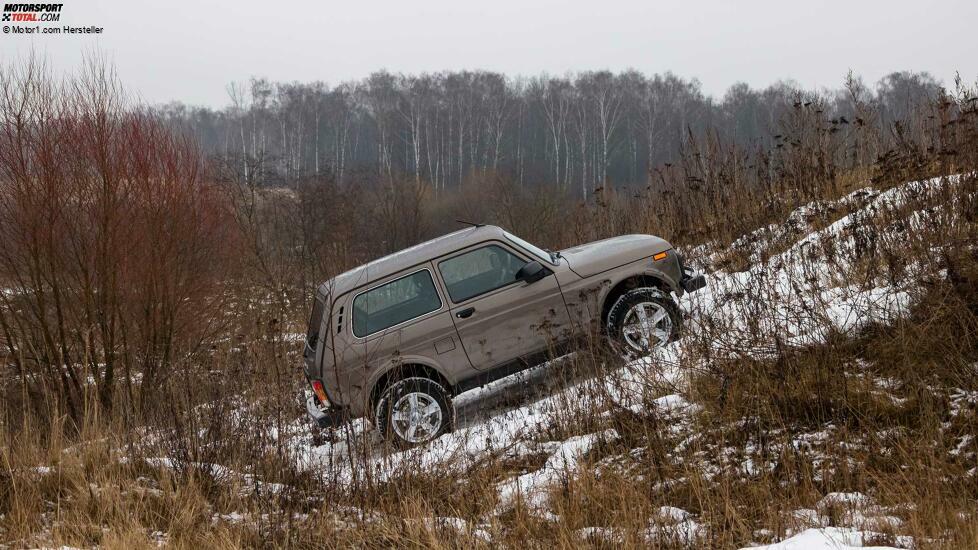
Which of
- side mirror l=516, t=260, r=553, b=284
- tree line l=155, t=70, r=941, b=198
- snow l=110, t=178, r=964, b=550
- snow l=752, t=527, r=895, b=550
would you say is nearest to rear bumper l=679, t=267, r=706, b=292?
snow l=110, t=178, r=964, b=550

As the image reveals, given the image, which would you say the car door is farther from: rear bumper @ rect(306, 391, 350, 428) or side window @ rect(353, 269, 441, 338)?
rear bumper @ rect(306, 391, 350, 428)

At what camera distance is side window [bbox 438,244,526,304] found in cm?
721

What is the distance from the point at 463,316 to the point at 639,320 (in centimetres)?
166

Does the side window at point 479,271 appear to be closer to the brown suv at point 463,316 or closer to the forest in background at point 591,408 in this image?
the brown suv at point 463,316

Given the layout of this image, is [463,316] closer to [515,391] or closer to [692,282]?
[515,391]

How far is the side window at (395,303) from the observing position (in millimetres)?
7066

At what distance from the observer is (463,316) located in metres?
7.12

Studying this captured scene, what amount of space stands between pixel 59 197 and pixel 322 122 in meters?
63.2

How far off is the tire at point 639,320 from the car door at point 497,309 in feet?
1.57

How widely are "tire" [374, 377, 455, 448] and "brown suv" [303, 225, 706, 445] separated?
0.04 ft

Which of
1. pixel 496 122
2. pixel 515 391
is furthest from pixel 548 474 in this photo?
pixel 496 122

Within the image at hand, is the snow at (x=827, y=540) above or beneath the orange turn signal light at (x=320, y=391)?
beneath

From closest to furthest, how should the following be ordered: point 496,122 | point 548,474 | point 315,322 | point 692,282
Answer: point 548,474 → point 315,322 → point 692,282 → point 496,122

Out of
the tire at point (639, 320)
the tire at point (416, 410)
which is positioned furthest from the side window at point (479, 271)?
the tire at point (639, 320)
